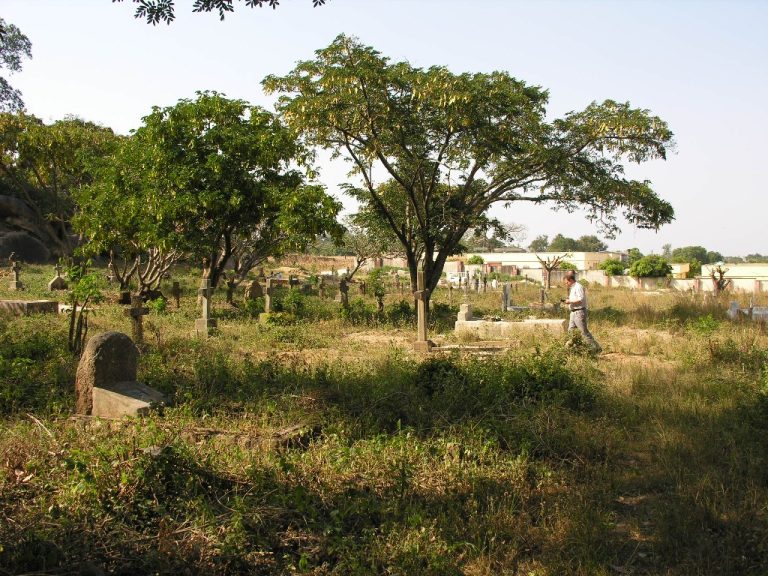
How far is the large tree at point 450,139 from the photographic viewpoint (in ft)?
49.3

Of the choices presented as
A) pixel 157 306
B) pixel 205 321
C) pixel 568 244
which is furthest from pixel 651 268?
pixel 568 244

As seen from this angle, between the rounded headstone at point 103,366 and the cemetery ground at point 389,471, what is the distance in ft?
0.87

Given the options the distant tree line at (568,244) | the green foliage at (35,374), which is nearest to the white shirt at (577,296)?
the green foliage at (35,374)

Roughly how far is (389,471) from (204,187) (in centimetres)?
1262

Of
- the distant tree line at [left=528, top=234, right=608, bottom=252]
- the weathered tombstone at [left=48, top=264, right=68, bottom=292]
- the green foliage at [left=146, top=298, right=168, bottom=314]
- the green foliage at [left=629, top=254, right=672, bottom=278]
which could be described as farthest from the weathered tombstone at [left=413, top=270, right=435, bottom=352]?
the distant tree line at [left=528, top=234, right=608, bottom=252]

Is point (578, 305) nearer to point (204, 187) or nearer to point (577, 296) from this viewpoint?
point (577, 296)

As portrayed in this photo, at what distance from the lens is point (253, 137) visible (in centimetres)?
1655

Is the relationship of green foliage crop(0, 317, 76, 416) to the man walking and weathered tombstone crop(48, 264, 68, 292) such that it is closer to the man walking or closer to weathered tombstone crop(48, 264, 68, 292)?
the man walking

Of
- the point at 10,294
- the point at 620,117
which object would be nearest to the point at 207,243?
the point at 10,294

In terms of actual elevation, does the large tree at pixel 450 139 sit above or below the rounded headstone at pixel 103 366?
above

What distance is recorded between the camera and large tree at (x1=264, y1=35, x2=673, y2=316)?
1504 centimetres

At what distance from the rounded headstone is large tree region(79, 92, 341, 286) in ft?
28.2

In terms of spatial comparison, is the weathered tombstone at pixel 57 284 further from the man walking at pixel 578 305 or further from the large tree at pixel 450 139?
the man walking at pixel 578 305

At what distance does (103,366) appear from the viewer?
680 cm
